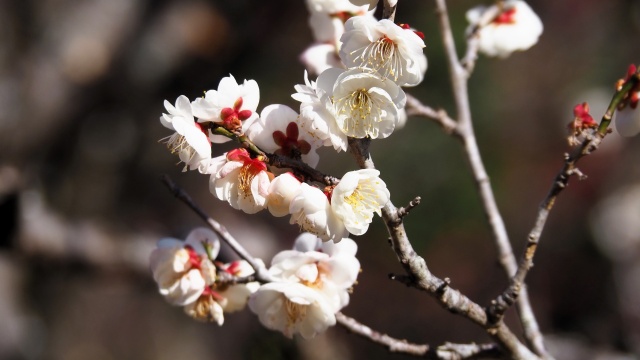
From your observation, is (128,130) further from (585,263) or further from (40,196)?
(585,263)

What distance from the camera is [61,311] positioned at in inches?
81.7

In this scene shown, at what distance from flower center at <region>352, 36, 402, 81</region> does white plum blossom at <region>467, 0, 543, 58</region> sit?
1.46ft

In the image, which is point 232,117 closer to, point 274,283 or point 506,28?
point 274,283

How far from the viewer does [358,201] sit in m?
0.54

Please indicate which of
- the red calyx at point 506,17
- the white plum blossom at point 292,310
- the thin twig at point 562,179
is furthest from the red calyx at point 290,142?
the red calyx at point 506,17

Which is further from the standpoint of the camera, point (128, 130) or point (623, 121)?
point (128, 130)

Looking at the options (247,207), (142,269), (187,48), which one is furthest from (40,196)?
(247,207)

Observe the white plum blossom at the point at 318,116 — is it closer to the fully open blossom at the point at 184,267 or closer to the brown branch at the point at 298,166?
the brown branch at the point at 298,166

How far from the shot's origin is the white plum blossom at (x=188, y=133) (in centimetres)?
54

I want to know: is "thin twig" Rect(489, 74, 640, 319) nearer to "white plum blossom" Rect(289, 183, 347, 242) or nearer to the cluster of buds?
the cluster of buds

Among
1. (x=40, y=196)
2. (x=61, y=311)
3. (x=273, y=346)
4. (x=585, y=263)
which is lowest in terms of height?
(x=61, y=311)

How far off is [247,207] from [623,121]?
349mm

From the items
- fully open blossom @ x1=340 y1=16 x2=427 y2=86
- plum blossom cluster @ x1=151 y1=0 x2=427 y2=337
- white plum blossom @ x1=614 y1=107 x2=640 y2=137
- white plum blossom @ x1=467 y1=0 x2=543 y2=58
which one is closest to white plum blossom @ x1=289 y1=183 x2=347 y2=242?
plum blossom cluster @ x1=151 y1=0 x2=427 y2=337

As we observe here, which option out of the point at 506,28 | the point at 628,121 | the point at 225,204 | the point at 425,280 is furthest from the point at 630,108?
the point at 225,204
